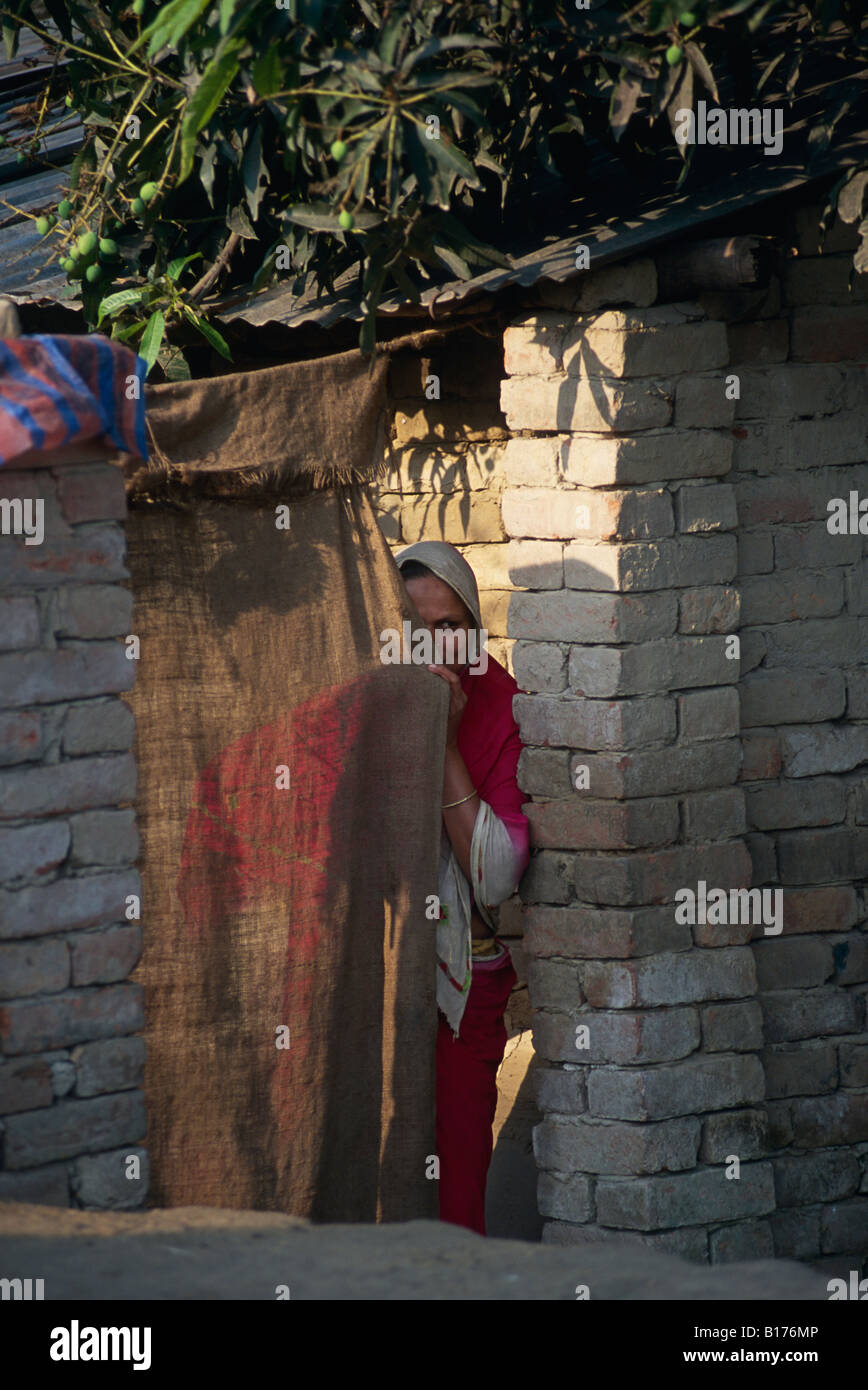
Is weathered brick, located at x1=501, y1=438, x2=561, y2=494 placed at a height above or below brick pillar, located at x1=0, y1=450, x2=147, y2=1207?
above

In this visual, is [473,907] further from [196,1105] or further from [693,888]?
[196,1105]

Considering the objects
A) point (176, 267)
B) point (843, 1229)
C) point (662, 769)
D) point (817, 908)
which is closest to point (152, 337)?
point (176, 267)

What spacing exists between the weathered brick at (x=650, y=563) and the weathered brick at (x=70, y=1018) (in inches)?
58.0

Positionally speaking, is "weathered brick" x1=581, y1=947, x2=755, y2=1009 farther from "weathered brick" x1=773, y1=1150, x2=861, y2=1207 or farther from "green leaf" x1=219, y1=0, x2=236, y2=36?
"green leaf" x1=219, y1=0, x2=236, y2=36

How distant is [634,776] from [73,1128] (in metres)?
1.56

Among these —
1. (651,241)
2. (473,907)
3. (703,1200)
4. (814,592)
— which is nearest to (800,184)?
(651,241)

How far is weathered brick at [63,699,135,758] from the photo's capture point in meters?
2.96

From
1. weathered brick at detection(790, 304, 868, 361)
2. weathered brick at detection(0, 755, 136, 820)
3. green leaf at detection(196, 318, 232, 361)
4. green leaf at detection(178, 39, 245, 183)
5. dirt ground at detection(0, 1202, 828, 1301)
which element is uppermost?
green leaf at detection(178, 39, 245, 183)

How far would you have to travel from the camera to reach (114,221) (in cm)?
394

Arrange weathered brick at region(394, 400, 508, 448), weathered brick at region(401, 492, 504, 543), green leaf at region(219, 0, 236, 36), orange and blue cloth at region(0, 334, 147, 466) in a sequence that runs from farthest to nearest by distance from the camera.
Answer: weathered brick at region(401, 492, 504, 543) < weathered brick at region(394, 400, 508, 448) < green leaf at region(219, 0, 236, 36) < orange and blue cloth at region(0, 334, 147, 466)

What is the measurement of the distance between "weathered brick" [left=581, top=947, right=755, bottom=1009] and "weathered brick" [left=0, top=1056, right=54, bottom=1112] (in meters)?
1.43

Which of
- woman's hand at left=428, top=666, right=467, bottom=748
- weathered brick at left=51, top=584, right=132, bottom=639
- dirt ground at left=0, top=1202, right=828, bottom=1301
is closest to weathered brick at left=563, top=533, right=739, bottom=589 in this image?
woman's hand at left=428, top=666, right=467, bottom=748

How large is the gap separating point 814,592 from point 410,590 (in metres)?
1.06

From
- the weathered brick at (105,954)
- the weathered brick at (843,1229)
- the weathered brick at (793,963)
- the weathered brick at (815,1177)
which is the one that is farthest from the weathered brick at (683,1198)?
the weathered brick at (105,954)
